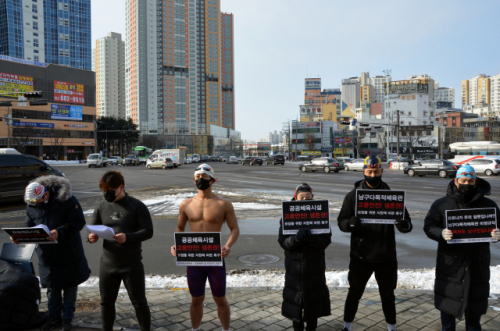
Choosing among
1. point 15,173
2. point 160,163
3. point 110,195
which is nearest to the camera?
point 110,195

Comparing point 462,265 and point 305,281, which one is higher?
point 462,265

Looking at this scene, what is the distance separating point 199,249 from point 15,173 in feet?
43.0

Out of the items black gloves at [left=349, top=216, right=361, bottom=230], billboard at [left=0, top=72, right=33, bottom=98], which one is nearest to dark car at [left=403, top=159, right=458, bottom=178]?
black gloves at [left=349, top=216, right=361, bottom=230]

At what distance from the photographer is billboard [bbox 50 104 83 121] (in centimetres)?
8651

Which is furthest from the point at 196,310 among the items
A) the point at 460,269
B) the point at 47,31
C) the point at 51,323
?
the point at 47,31

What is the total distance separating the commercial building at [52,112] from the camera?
78.6m

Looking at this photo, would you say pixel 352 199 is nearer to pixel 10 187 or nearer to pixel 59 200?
pixel 59 200

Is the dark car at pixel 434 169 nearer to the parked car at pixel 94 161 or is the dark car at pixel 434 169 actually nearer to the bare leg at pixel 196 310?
the bare leg at pixel 196 310

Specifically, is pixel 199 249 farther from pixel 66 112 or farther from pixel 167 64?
pixel 167 64

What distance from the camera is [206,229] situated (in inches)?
159

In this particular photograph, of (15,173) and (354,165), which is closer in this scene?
(15,173)

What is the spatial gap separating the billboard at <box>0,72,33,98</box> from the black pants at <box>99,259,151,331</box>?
282 feet

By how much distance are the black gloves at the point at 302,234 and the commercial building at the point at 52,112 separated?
3180 inches

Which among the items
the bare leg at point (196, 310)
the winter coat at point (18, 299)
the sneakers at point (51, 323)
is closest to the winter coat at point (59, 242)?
the winter coat at point (18, 299)
